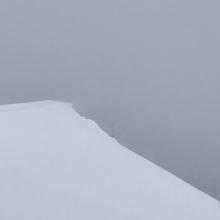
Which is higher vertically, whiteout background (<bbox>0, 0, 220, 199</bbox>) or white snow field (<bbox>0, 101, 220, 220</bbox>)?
whiteout background (<bbox>0, 0, 220, 199</bbox>)

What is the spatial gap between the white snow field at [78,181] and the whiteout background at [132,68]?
0.60 meters

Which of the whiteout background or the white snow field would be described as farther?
the whiteout background

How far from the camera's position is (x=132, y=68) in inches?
77.0

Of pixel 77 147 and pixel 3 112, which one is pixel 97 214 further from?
pixel 3 112

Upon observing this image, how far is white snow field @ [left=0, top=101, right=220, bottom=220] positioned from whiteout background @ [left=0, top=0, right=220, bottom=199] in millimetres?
600

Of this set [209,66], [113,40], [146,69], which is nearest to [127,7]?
[113,40]

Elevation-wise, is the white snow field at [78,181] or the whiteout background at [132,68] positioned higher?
the whiteout background at [132,68]

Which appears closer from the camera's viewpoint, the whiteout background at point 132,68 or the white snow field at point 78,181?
the white snow field at point 78,181

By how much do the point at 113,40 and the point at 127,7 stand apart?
0.15 m

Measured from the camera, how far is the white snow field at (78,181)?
1132 mm

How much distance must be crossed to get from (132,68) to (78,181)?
0.86 m

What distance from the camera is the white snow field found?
113 centimetres

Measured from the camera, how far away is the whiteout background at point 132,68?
190cm

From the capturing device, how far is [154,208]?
3.87 feet
